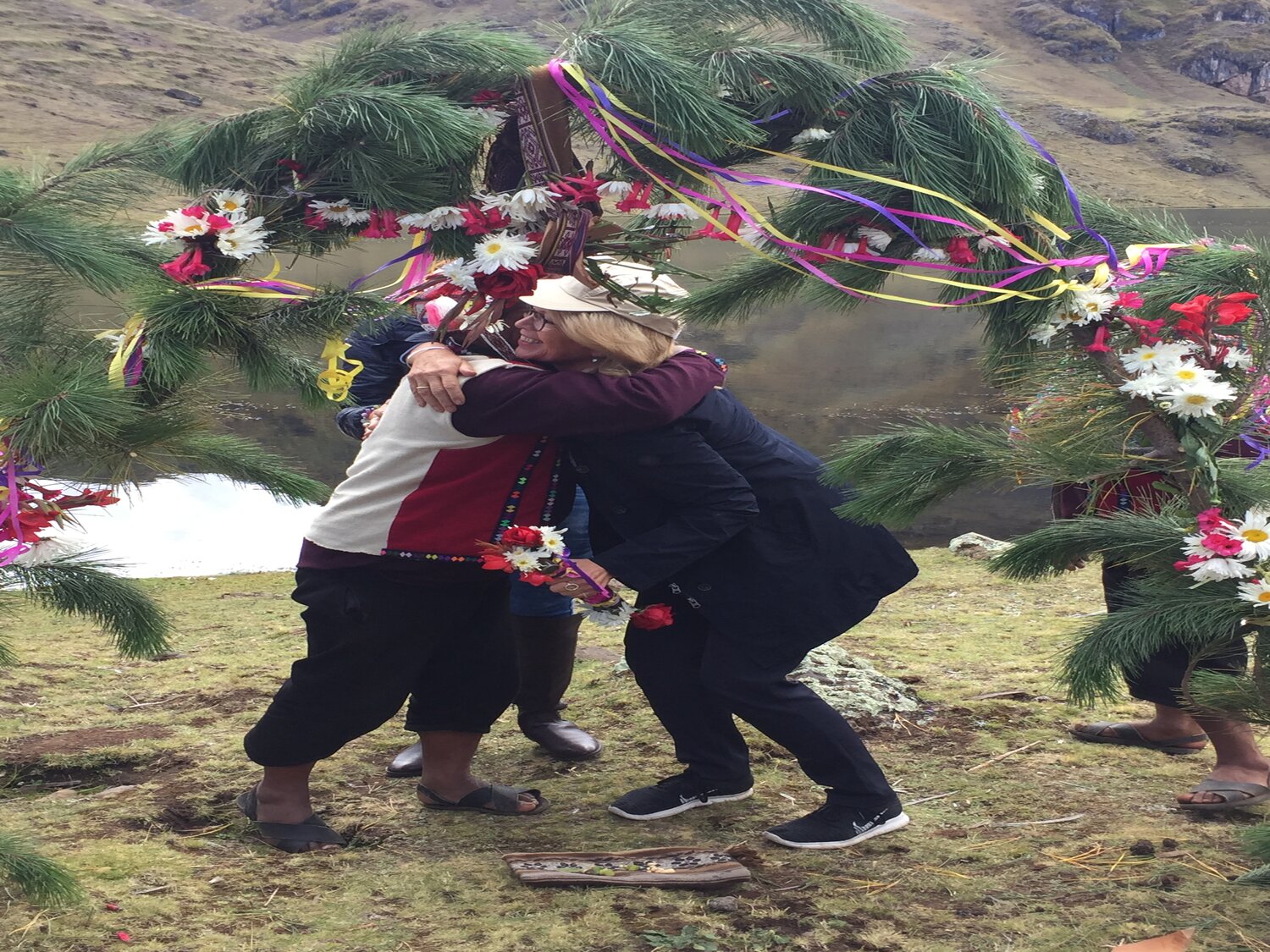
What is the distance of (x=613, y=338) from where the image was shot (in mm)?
2723

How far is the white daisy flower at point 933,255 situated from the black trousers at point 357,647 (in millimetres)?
1318

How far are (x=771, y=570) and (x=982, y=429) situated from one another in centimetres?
61

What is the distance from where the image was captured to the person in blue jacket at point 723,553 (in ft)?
9.09

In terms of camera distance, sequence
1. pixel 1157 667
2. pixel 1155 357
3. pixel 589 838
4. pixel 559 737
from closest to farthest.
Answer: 1. pixel 1155 357
2. pixel 589 838
3. pixel 1157 667
4. pixel 559 737

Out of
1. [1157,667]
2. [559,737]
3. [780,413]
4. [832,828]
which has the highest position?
[1157,667]

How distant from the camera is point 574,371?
2.71 meters

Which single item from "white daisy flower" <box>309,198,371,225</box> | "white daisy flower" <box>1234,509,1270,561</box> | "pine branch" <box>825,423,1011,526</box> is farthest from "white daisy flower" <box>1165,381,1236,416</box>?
"white daisy flower" <box>309,198,371,225</box>

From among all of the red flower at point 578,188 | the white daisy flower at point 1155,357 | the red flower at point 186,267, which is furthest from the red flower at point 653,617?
the red flower at point 186,267

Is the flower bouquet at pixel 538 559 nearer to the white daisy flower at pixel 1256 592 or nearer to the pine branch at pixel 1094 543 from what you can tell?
the pine branch at pixel 1094 543

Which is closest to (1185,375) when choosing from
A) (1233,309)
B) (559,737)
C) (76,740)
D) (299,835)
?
(1233,309)

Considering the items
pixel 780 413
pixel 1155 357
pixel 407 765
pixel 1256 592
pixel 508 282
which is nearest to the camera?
pixel 1256 592

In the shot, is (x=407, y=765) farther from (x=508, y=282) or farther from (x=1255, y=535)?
(x=1255, y=535)

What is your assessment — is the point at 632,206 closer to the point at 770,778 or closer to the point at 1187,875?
the point at 770,778

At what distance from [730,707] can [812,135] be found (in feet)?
4.65
